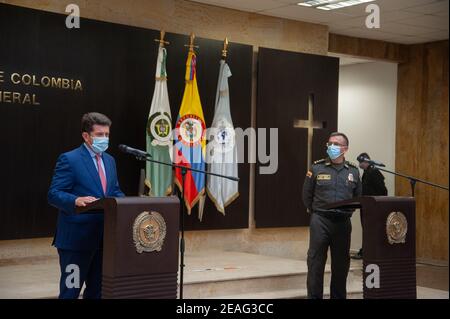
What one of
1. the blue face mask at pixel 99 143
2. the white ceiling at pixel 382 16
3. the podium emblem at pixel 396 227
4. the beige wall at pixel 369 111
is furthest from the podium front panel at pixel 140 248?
the beige wall at pixel 369 111

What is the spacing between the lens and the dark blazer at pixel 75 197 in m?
3.69

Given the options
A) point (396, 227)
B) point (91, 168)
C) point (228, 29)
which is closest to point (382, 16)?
point (228, 29)

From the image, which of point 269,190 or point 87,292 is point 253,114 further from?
point 87,292

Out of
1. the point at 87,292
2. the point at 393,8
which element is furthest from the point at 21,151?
the point at 393,8

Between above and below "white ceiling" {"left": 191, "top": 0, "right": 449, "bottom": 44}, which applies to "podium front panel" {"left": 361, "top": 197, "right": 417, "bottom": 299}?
below

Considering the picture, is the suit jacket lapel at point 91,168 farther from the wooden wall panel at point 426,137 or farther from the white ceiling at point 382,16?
the wooden wall panel at point 426,137

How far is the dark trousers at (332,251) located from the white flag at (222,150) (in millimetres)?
2088

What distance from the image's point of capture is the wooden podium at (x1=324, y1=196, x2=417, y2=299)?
4555 millimetres

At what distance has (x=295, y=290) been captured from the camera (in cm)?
655

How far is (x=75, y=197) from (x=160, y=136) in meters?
3.41

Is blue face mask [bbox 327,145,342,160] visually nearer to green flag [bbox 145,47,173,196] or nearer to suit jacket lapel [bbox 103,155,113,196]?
green flag [bbox 145,47,173,196]

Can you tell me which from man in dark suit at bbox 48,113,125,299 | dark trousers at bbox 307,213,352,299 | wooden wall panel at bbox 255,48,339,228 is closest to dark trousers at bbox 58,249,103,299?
man in dark suit at bbox 48,113,125,299

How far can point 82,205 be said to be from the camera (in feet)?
11.8

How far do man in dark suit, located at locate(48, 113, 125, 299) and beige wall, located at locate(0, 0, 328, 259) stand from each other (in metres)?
3.14
